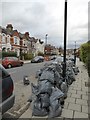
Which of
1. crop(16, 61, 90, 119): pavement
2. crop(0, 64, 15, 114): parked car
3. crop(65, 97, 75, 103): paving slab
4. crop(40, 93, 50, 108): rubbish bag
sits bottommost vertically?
crop(16, 61, 90, 119): pavement

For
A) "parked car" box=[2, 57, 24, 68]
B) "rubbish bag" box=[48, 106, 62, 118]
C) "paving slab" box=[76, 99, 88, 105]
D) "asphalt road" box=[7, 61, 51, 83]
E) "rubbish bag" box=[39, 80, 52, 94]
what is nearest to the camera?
"rubbish bag" box=[48, 106, 62, 118]

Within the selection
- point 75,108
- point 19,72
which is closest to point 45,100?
point 75,108

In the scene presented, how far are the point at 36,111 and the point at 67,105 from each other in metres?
1.19

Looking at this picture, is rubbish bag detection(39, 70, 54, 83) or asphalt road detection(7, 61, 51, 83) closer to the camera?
rubbish bag detection(39, 70, 54, 83)

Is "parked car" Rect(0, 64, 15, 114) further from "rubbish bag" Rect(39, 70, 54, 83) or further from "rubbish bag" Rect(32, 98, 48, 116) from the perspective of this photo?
"rubbish bag" Rect(39, 70, 54, 83)

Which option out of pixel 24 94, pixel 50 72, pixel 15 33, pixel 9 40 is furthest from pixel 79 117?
pixel 15 33

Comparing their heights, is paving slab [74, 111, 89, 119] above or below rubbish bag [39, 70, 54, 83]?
below

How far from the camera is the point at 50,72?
5543 millimetres

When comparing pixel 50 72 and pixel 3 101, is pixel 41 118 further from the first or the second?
pixel 50 72

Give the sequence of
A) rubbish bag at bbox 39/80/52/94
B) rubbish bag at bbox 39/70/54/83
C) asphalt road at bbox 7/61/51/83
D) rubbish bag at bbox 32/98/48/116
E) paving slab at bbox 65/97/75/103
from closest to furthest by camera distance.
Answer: rubbish bag at bbox 32/98/48/116
rubbish bag at bbox 39/80/52/94
rubbish bag at bbox 39/70/54/83
paving slab at bbox 65/97/75/103
asphalt road at bbox 7/61/51/83

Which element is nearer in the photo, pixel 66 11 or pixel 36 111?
pixel 36 111

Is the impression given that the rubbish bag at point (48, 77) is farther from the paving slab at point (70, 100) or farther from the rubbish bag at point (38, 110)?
the paving slab at point (70, 100)

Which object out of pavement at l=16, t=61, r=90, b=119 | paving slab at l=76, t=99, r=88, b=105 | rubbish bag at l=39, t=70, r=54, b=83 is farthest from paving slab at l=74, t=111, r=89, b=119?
rubbish bag at l=39, t=70, r=54, b=83

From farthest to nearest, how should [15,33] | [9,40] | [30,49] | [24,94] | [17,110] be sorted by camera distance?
[30,49], [15,33], [9,40], [24,94], [17,110]
